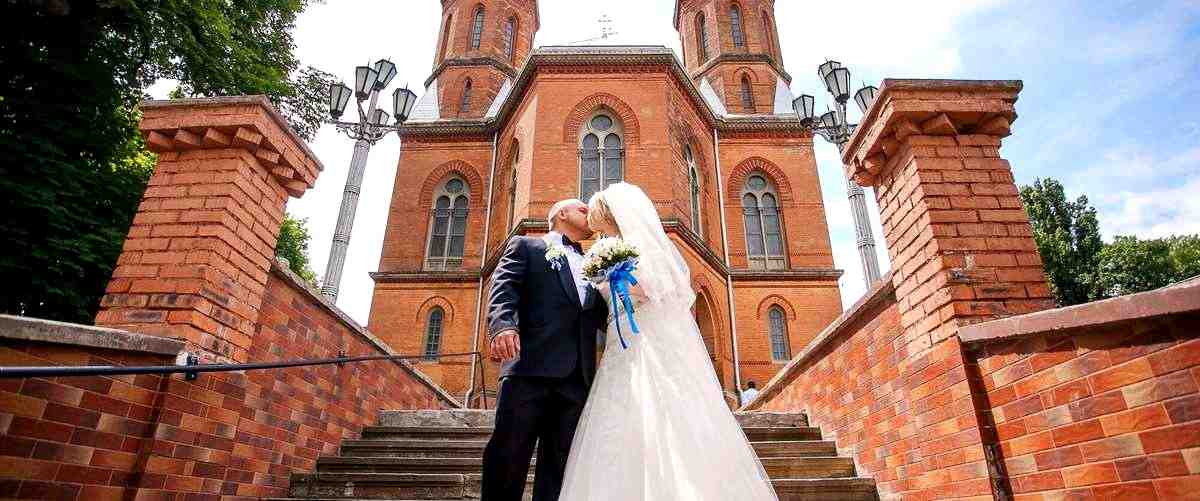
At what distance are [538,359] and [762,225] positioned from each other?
15.0 metres

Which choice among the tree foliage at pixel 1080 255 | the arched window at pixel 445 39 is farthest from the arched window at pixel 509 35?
the tree foliage at pixel 1080 255

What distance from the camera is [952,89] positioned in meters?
3.35

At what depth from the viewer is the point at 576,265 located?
2770 millimetres

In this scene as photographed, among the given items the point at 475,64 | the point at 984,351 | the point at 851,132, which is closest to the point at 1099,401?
the point at 984,351

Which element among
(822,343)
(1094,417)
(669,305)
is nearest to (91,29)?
(669,305)

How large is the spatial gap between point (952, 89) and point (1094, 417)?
6.46 ft

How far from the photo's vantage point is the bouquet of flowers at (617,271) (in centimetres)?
254

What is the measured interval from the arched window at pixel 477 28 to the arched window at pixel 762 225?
12.0 meters

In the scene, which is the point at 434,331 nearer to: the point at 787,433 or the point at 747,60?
the point at 787,433

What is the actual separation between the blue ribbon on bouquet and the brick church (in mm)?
9670

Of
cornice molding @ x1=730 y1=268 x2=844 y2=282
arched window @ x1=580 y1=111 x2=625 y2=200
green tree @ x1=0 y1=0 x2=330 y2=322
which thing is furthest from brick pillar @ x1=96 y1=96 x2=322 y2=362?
cornice molding @ x1=730 y1=268 x2=844 y2=282

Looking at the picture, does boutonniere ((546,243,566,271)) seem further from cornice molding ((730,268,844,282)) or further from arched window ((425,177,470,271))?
arched window ((425,177,470,271))

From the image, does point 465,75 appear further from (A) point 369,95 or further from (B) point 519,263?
(B) point 519,263

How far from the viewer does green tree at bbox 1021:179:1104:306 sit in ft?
81.6
